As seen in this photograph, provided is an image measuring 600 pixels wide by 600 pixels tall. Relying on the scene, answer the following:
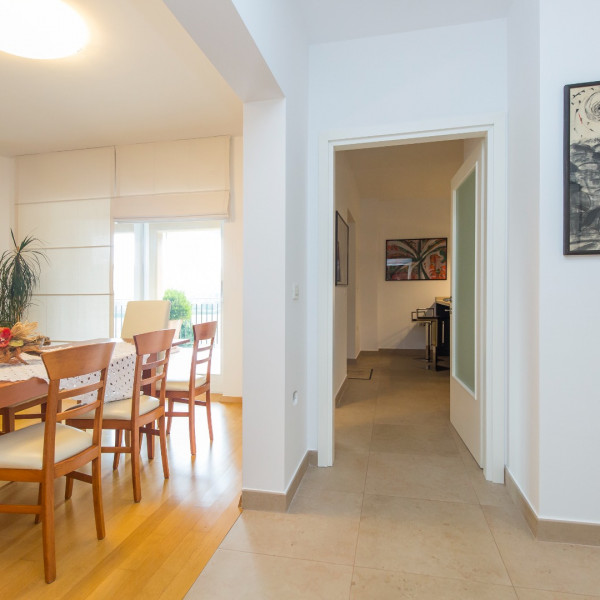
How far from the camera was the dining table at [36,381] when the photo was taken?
1659mm

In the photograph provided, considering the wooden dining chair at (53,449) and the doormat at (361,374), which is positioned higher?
the wooden dining chair at (53,449)

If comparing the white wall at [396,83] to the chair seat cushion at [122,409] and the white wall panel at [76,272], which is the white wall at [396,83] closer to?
the chair seat cushion at [122,409]

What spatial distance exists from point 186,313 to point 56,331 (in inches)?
57.8

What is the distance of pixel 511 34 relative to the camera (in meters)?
2.19

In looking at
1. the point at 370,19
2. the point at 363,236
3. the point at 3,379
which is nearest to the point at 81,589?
the point at 3,379

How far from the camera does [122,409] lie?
2264mm

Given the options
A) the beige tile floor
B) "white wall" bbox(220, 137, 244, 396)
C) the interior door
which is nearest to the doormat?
"white wall" bbox(220, 137, 244, 396)

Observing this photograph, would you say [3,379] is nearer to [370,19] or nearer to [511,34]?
[370,19]

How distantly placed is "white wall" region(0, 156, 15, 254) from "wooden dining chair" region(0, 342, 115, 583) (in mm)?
3630

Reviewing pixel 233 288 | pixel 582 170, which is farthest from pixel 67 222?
pixel 582 170

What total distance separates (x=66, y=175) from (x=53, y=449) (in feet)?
12.3

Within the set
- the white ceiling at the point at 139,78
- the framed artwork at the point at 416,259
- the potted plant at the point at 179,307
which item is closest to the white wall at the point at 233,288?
the white ceiling at the point at 139,78

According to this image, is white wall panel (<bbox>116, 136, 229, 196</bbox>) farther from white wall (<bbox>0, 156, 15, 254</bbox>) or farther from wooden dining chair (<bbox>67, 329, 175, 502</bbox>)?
wooden dining chair (<bbox>67, 329, 175, 502</bbox>)

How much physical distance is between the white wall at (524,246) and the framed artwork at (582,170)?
4.6 inches
